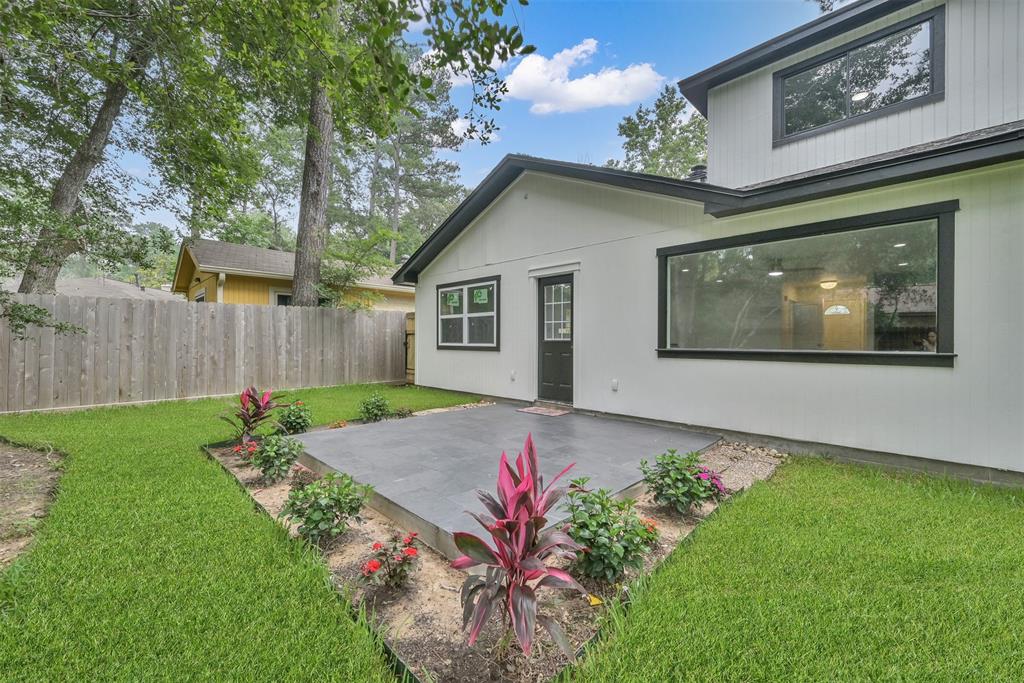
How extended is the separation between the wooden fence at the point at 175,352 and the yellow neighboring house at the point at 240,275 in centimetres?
158

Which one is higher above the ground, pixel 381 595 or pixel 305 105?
pixel 305 105

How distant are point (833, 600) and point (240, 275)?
496 inches

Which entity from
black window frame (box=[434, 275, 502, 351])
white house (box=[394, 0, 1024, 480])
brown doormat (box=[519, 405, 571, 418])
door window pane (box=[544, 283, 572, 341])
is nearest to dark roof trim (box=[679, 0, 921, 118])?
white house (box=[394, 0, 1024, 480])

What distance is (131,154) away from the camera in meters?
8.49

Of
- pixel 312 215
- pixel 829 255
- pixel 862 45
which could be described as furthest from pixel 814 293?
pixel 312 215

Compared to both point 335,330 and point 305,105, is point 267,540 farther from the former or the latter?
point 305,105

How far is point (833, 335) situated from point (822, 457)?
1.19 m

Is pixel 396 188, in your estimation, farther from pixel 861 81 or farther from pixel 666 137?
pixel 861 81

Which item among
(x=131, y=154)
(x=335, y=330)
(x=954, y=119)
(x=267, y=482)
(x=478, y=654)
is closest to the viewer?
(x=478, y=654)

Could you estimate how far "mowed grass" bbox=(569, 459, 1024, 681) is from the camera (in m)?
1.51

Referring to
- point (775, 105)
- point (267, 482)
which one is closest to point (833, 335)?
point (775, 105)

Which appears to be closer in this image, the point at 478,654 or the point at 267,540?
the point at 478,654

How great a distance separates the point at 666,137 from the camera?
16891 millimetres

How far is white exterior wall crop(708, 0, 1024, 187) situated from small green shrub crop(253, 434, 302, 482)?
5.94m
